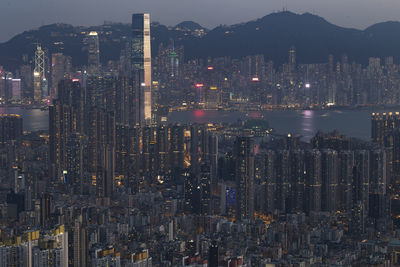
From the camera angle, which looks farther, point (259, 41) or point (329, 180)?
point (259, 41)

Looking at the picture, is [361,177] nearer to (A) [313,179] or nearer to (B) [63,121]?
(A) [313,179]

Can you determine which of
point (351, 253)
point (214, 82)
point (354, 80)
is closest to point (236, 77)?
point (214, 82)

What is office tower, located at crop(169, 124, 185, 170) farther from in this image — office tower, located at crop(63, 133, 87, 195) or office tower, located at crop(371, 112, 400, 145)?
office tower, located at crop(371, 112, 400, 145)

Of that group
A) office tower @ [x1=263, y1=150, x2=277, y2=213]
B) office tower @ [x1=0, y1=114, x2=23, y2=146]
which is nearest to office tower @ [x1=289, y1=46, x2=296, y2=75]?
A: office tower @ [x1=0, y1=114, x2=23, y2=146]

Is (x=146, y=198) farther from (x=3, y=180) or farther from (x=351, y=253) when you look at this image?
(x=351, y=253)

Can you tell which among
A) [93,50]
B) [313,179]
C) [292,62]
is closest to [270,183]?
[313,179]
